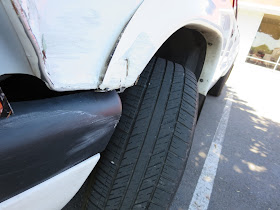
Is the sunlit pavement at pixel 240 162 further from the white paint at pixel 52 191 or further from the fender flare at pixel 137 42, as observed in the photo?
the fender flare at pixel 137 42

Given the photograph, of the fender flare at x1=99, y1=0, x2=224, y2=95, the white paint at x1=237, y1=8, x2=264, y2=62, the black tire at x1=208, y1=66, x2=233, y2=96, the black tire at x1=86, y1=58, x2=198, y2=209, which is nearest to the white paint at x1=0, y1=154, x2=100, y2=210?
the black tire at x1=86, y1=58, x2=198, y2=209

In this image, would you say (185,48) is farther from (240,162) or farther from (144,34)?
(240,162)

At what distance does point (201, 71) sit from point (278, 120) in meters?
3.73

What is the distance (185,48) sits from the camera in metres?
1.79

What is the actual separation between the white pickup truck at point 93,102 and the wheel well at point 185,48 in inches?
15.8

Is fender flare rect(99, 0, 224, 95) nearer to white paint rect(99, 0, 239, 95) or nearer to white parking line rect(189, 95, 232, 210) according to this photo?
white paint rect(99, 0, 239, 95)

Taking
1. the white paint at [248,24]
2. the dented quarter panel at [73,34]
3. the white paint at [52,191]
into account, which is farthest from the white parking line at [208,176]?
the white paint at [248,24]

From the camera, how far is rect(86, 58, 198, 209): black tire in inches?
46.2

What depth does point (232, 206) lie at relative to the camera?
204cm

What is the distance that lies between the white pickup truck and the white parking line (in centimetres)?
95

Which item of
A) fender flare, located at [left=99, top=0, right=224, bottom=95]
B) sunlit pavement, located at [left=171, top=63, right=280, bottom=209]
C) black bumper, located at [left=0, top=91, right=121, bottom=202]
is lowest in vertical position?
sunlit pavement, located at [left=171, top=63, right=280, bottom=209]

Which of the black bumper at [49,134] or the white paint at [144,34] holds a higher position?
the white paint at [144,34]

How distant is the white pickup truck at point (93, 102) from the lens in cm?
61

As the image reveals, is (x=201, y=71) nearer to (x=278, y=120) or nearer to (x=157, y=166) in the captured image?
(x=157, y=166)
